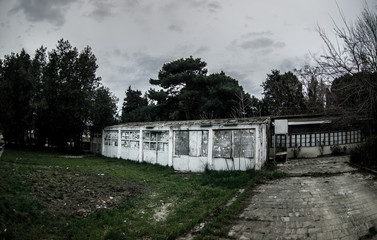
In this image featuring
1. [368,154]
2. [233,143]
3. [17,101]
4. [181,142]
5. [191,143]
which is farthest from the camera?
[17,101]

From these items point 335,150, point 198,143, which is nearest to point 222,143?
point 198,143

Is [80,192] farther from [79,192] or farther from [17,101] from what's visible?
[17,101]

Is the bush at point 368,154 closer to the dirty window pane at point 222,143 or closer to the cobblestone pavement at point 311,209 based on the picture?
the cobblestone pavement at point 311,209

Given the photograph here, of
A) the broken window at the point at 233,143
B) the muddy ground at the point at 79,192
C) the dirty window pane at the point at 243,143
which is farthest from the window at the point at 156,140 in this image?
the muddy ground at the point at 79,192

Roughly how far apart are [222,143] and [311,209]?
616 cm

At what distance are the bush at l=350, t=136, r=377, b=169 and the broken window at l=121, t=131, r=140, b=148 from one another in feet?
43.4

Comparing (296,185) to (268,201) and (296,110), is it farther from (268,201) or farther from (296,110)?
(296,110)

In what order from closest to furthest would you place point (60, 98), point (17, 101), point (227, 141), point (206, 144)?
1. point (227, 141)
2. point (206, 144)
3. point (60, 98)
4. point (17, 101)

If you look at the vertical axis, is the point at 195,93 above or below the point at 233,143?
above

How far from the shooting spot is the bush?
9.47 m

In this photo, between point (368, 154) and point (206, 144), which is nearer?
point (368, 154)

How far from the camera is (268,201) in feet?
21.9

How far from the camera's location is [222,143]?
11.7 m

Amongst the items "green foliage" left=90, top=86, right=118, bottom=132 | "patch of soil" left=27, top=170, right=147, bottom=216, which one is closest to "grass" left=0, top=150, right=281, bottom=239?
"patch of soil" left=27, top=170, right=147, bottom=216
